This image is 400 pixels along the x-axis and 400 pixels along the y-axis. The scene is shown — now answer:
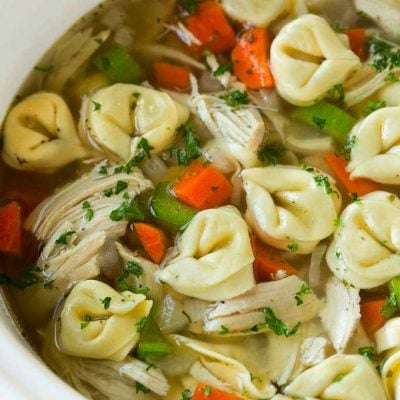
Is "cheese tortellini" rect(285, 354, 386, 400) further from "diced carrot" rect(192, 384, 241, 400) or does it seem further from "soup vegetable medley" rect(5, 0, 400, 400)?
"diced carrot" rect(192, 384, 241, 400)

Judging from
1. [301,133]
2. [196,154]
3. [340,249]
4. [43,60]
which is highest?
[43,60]

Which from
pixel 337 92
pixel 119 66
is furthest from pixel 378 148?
pixel 119 66

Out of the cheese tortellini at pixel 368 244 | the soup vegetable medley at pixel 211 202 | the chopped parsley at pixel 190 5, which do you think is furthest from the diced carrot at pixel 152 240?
the chopped parsley at pixel 190 5

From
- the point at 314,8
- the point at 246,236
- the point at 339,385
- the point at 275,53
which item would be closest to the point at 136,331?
the point at 246,236

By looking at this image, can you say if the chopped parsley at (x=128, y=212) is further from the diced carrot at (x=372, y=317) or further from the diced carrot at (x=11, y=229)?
the diced carrot at (x=372, y=317)

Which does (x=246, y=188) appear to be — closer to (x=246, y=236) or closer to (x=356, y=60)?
(x=246, y=236)

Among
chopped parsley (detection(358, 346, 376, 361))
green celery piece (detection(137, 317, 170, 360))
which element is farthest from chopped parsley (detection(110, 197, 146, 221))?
chopped parsley (detection(358, 346, 376, 361))
